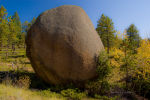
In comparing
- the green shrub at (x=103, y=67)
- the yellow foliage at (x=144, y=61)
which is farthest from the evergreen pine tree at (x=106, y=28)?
the green shrub at (x=103, y=67)

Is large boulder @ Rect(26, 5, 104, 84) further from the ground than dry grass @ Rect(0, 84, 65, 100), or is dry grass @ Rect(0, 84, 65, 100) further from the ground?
large boulder @ Rect(26, 5, 104, 84)

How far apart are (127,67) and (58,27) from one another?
16.2 ft

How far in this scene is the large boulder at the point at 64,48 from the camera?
6.29 m

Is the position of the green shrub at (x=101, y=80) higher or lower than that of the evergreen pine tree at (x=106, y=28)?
lower

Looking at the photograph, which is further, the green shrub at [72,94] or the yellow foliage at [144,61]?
the yellow foliage at [144,61]

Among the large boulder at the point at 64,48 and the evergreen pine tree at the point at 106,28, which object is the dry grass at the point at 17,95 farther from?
the evergreen pine tree at the point at 106,28

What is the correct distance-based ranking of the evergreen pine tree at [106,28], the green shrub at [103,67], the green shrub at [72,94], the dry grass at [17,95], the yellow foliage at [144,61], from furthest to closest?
the evergreen pine tree at [106,28] → the yellow foliage at [144,61] → the green shrub at [103,67] → the green shrub at [72,94] → the dry grass at [17,95]

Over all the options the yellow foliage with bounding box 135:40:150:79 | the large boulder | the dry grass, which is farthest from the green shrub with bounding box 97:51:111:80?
the dry grass

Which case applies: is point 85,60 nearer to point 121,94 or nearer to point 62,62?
point 62,62

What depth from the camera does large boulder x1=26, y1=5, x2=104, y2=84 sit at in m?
6.29

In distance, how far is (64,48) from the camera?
6.31m

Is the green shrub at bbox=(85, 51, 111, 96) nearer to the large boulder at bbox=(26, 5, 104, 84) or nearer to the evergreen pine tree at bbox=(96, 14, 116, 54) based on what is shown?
the large boulder at bbox=(26, 5, 104, 84)

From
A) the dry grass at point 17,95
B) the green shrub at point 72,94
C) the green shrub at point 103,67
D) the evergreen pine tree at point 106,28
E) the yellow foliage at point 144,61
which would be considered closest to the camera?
Answer: the dry grass at point 17,95

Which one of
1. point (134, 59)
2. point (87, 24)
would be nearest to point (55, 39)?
point (87, 24)
